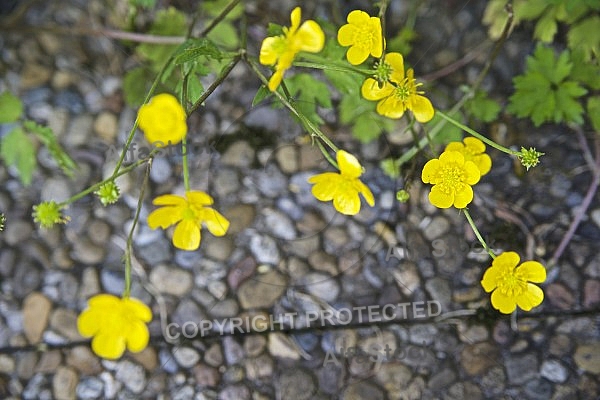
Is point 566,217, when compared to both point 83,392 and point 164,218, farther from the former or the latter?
point 83,392

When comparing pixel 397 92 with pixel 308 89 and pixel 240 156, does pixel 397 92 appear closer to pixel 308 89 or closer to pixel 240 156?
pixel 308 89

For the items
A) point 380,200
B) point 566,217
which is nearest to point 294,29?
point 380,200

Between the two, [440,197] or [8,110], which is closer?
[440,197]

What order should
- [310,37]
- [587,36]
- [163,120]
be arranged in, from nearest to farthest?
[163,120] < [310,37] < [587,36]

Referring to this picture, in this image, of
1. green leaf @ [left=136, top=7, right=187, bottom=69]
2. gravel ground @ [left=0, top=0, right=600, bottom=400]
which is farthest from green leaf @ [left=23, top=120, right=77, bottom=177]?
green leaf @ [left=136, top=7, right=187, bottom=69]

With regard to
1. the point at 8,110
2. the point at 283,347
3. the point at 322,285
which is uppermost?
the point at 8,110

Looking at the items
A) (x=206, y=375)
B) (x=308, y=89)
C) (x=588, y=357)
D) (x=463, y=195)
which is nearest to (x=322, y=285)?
(x=206, y=375)
